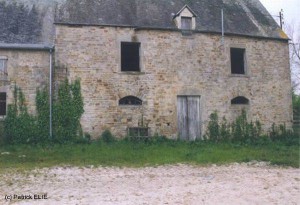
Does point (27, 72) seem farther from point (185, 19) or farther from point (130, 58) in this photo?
point (185, 19)

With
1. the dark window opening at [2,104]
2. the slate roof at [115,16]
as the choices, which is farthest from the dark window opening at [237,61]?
the dark window opening at [2,104]

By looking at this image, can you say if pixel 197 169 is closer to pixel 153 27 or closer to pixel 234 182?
pixel 234 182

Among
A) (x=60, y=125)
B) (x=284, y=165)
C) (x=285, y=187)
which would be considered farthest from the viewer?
(x=60, y=125)

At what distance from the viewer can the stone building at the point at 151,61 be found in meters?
16.6

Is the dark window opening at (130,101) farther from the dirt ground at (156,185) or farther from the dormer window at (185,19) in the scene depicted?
the dirt ground at (156,185)

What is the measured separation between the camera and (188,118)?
1777 cm

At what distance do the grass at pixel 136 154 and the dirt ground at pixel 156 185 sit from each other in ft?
2.79

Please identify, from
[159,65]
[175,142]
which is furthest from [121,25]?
[175,142]

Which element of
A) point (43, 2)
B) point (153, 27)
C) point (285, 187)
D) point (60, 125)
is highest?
point (43, 2)

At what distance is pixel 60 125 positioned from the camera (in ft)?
53.3

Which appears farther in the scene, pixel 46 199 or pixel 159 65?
pixel 159 65

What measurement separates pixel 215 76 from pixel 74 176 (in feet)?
34.0

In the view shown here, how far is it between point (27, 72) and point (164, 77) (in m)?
6.37

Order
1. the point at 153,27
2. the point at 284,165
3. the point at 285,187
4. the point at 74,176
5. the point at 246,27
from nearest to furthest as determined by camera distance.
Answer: the point at 285,187 → the point at 74,176 → the point at 284,165 → the point at 153,27 → the point at 246,27
